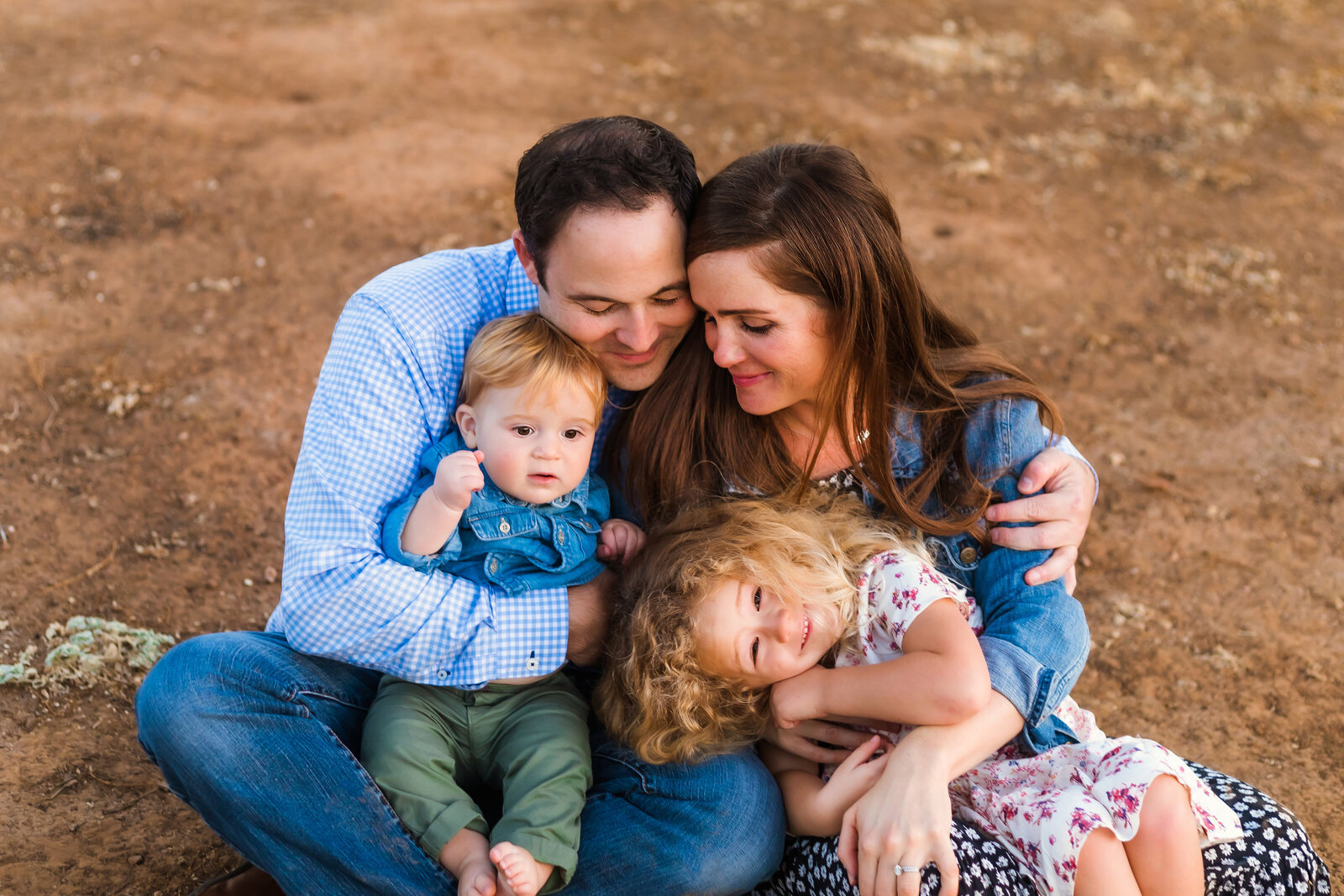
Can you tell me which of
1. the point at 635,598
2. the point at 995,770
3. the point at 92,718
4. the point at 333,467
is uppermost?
the point at 333,467

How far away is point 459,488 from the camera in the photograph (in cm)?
238

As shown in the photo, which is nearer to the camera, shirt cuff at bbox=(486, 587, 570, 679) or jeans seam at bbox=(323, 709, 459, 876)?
jeans seam at bbox=(323, 709, 459, 876)

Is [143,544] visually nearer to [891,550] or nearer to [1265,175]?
[891,550]

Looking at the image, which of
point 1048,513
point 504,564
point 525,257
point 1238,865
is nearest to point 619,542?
point 504,564

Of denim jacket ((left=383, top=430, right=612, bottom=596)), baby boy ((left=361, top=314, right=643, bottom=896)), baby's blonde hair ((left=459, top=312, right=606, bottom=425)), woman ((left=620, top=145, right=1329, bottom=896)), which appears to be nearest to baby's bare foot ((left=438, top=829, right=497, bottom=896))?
baby boy ((left=361, top=314, right=643, bottom=896))

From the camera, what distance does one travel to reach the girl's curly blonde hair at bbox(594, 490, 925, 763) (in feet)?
8.00

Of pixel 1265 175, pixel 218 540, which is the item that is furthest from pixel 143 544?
pixel 1265 175

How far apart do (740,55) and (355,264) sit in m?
3.23

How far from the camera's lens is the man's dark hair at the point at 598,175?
2.52m

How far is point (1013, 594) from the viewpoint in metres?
2.61

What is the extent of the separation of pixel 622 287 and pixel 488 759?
115 centimetres

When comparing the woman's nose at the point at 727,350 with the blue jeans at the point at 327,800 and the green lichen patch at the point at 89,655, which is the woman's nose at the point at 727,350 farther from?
the green lichen patch at the point at 89,655

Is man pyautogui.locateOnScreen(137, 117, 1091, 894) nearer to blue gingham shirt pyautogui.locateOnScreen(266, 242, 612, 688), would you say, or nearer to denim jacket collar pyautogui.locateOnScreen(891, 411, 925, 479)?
blue gingham shirt pyautogui.locateOnScreen(266, 242, 612, 688)

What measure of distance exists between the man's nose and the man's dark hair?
241 millimetres
